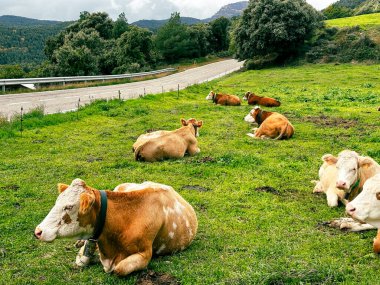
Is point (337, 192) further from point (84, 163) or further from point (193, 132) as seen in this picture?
point (84, 163)

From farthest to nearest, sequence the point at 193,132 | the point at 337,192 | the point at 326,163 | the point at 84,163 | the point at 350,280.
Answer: the point at 193,132 → the point at 84,163 → the point at 326,163 → the point at 337,192 → the point at 350,280

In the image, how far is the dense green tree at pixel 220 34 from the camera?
115 metres

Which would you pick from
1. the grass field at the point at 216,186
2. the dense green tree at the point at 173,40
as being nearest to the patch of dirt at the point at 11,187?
the grass field at the point at 216,186

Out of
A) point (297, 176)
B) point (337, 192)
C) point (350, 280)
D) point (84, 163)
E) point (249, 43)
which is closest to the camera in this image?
point (350, 280)

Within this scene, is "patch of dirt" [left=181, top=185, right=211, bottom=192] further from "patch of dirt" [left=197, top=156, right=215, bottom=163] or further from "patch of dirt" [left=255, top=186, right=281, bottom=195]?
"patch of dirt" [left=197, top=156, right=215, bottom=163]

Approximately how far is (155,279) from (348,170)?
4.01 metres

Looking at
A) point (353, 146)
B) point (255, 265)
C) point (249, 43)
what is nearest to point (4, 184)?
point (255, 265)

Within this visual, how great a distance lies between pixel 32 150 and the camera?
1401cm

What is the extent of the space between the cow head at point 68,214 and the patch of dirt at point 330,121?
14.3 m

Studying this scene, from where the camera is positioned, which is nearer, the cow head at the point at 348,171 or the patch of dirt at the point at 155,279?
the patch of dirt at the point at 155,279

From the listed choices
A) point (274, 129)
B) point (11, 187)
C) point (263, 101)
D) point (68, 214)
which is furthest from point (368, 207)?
point (263, 101)

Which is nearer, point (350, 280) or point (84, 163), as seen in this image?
point (350, 280)

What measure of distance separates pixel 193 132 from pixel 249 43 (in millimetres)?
46721

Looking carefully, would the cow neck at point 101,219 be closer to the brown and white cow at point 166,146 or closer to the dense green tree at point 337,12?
the brown and white cow at point 166,146
